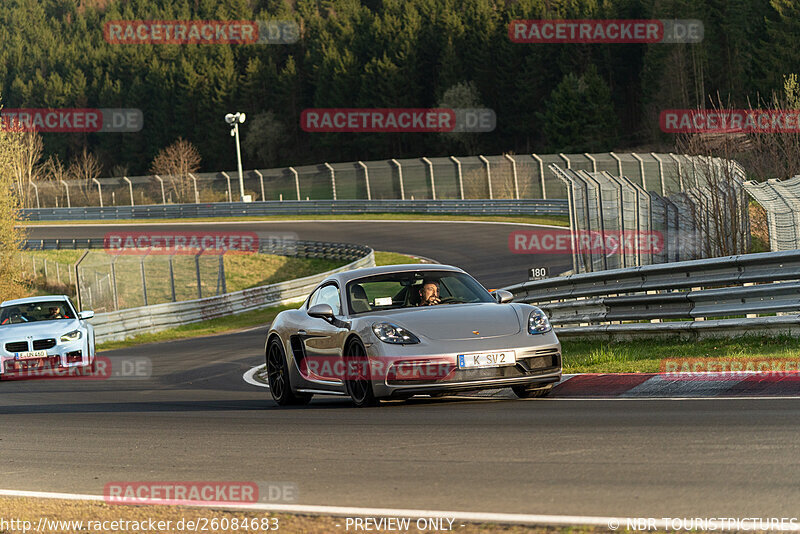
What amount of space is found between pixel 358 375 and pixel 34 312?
11.4m

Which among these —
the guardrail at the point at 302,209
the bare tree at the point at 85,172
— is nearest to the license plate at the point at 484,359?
the guardrail at the point at 302,209

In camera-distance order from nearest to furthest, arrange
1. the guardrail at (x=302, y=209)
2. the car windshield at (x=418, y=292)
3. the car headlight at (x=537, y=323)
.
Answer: the car headlight at (x=537, y=323) → the car windshield at (x=418, y=292) → the guardrail at (x=302, y=209)

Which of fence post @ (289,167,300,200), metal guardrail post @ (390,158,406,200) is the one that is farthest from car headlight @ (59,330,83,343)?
fence post @ (289,167,300,200)

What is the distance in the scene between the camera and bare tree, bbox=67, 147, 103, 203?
76688mm

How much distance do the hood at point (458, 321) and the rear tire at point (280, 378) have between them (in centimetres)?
196

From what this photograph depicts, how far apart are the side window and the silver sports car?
0.01 metres

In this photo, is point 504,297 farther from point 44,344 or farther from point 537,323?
point 44,344

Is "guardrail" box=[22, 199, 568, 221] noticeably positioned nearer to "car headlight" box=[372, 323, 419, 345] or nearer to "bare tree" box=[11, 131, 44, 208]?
"bare tree" box=[11, 131, 44, 208]

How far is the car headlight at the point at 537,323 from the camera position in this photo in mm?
9750

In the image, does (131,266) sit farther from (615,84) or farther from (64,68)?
(64,68)

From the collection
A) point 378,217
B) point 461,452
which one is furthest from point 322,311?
Answer: point 378,217

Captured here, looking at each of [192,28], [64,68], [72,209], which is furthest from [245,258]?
[64,68]

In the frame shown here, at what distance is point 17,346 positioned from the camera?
1830 centimetres

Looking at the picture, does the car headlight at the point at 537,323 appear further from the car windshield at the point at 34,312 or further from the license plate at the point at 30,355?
the car windshield at the point at 34,312
